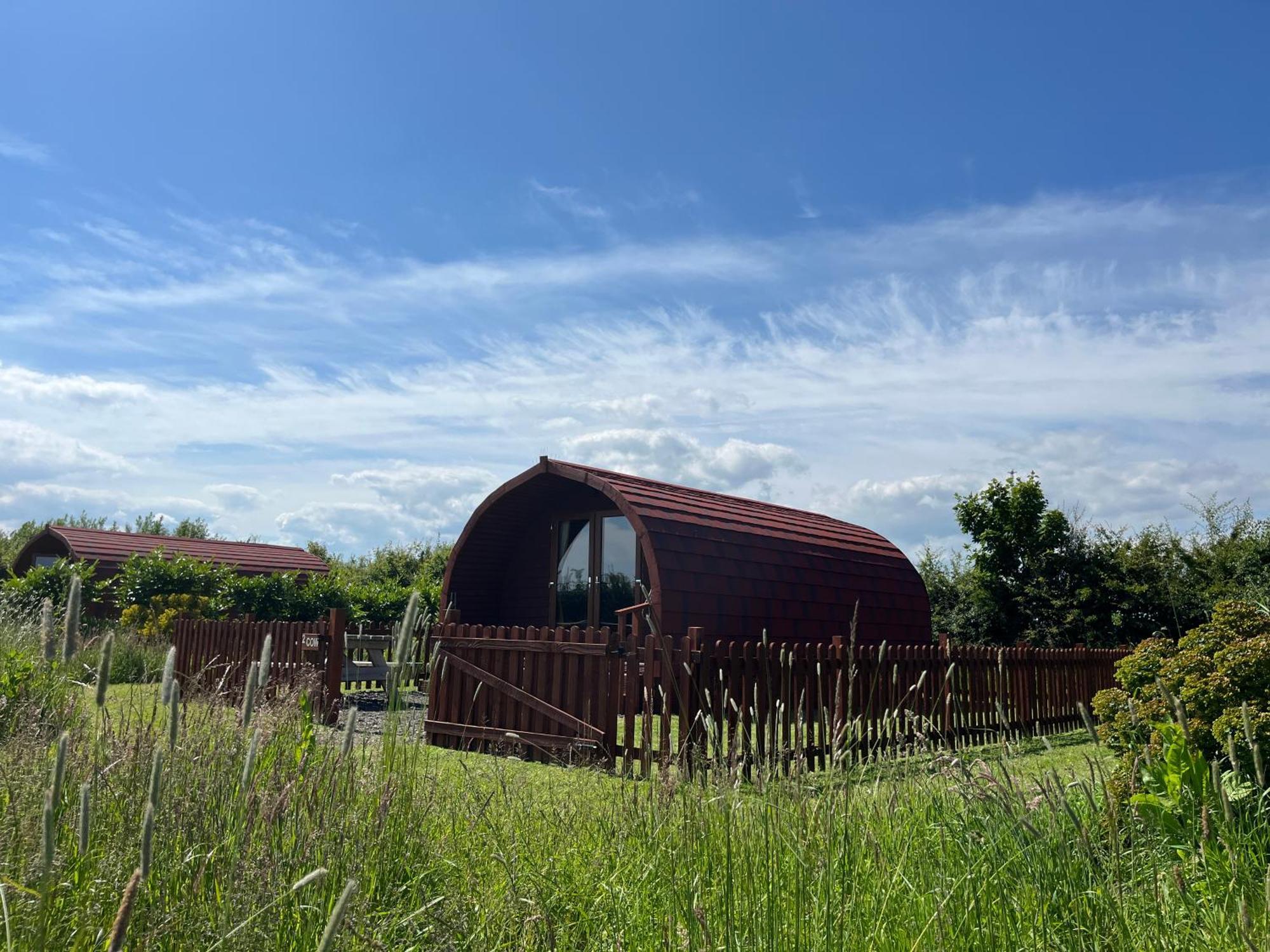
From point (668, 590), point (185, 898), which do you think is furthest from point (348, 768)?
point (668, 590)

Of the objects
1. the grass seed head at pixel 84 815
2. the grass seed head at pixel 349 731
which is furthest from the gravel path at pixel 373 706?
the grass seed head at pixel 84 815

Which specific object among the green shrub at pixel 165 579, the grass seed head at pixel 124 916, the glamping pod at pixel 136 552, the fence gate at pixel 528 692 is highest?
the glamping pod at pixel 136 552

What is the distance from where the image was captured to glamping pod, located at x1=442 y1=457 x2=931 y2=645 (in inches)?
476

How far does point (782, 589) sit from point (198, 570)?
1366cm

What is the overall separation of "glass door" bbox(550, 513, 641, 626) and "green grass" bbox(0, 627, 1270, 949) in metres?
11.0

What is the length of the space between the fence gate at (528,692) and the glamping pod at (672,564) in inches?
104

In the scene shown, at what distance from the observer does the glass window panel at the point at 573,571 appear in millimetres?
15664

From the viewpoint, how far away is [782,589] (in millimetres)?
13359

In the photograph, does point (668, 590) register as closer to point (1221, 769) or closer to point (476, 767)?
point (476, 767)

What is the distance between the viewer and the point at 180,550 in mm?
26312

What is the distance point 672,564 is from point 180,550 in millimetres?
19493

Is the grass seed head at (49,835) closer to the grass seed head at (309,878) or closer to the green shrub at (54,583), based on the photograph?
the grass seed head at (309,878)

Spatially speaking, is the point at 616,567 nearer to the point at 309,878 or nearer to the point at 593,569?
the point at 593,569

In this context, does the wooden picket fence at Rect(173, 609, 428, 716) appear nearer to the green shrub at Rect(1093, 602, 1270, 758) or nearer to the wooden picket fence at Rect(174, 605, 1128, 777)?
the wooden picket fence at Rect(174, 605, 1128, 777)
